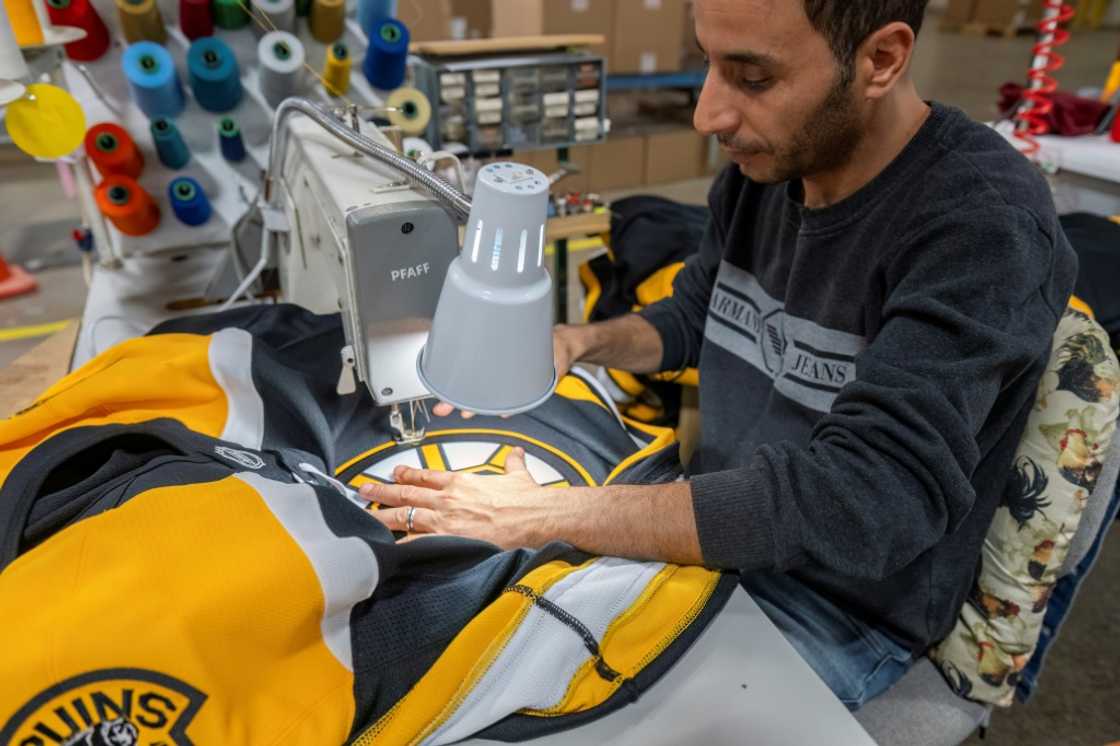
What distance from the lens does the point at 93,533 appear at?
23.1 inches

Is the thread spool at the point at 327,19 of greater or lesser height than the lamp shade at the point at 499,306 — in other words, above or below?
above

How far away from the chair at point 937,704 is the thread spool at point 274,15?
136 centimetres

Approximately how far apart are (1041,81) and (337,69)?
6.22 feet

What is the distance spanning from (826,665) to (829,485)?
0.29m

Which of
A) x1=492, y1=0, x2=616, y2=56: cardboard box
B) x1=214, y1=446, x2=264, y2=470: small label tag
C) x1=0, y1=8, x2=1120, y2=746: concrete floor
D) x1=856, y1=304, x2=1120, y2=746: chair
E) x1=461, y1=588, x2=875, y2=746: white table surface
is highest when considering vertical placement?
x1=492, y1=0, x2=616, y2=56: cardboard box

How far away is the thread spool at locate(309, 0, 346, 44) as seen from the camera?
1437mm

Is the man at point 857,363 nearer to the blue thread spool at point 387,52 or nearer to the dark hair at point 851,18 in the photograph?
the dark hair at point 851,18

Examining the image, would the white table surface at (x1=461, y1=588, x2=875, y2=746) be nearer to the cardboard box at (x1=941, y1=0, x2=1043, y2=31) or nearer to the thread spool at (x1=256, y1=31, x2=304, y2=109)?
the thread spool at (x1=256, y1=31, x2=304, y2=109)

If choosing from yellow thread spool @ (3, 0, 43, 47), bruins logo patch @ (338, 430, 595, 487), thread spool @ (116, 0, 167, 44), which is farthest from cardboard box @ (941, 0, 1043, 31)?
yellow thread spool @ (3, 0, 43, 47)

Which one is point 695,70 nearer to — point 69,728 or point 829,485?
point 829,485

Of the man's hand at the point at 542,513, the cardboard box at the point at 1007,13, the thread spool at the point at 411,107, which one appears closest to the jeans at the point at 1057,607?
the man's hand at the point at 542,513

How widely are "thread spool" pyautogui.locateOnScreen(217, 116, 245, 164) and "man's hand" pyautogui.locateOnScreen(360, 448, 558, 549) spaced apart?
83cm

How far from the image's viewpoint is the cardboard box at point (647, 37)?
13.1 ft

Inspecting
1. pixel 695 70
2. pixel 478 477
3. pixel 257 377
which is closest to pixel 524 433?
pixel 478 477
